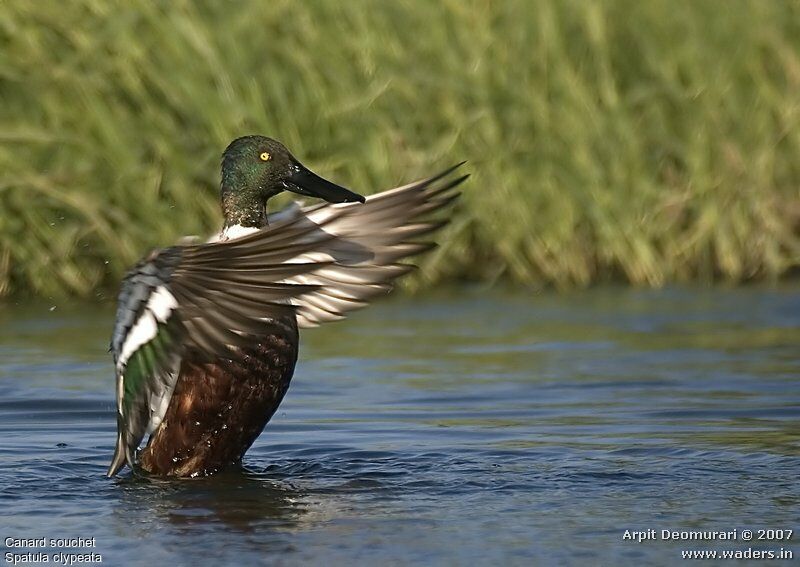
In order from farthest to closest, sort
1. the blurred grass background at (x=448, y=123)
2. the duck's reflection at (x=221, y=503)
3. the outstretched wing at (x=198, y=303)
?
the blurred grass background at (x=448, y=123)
the outstretched wing at (x=198, y=303)
the duck's reflection at (x=221, y=503)

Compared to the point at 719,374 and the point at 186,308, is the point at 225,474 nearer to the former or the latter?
the point at 186,308

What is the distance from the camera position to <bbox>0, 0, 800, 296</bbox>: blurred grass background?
25.2 feet

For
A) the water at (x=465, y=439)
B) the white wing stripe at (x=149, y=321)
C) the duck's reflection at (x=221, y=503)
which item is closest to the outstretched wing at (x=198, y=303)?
the white wing stripe at (x=149, y=321)

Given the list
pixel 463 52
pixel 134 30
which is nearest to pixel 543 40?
pixel 463 52

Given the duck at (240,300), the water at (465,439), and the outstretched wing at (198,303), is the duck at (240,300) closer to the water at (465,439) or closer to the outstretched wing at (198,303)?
the outstretched wing at (198,303)

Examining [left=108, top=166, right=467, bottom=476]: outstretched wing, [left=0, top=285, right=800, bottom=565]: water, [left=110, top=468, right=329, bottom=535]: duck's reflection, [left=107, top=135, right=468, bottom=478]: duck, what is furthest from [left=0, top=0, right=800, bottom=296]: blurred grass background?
[left=110, top=468, right=329, bottom=535]: duck's reflection

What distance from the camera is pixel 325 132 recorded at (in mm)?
7918

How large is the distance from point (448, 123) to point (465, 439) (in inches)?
109

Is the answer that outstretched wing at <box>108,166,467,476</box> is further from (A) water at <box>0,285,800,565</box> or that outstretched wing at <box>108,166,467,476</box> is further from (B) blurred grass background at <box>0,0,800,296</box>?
(B) blurred grass background at <box>0,0,800,296</box>

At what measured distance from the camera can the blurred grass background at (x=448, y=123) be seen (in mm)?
7676

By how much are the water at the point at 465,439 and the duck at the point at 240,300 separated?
163mm

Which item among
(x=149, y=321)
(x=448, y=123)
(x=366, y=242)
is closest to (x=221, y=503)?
(x=149, y=321)

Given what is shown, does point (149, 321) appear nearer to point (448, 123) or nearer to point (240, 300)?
point (240, 300)

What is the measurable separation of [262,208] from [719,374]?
2133mm
